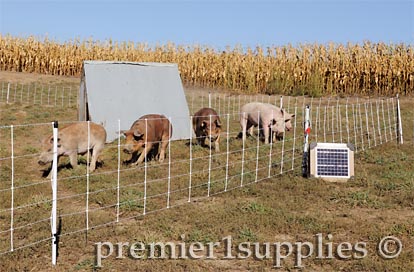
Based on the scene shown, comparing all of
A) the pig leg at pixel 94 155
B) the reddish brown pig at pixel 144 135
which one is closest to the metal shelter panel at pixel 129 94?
the reddish brown pig at pixel 144 135

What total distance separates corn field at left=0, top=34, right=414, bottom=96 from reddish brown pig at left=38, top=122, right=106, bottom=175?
17201 millimetres

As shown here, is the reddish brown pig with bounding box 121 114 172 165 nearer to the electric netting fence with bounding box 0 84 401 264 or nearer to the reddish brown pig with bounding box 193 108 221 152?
the electric netting fence with bounding box 0 84 401 264

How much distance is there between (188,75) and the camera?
29.3m

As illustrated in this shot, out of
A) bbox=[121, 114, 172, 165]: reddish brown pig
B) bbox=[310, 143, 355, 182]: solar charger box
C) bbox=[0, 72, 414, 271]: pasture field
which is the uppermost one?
bbox=[121, 114, 172, 165]: reddish brown pig

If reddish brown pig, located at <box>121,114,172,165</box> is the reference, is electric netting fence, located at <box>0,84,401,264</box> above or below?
below

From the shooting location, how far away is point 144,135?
10.2 m

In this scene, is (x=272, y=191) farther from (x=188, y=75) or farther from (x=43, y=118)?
(x=188, y=75)

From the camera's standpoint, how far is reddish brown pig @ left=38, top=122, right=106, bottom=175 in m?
9.21

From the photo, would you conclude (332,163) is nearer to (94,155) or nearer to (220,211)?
(220,211)

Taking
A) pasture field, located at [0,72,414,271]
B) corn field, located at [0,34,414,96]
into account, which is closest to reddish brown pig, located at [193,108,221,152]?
pasture field, located at [0,72,414,271]

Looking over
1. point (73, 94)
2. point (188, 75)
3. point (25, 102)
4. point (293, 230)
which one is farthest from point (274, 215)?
point (188, 75)

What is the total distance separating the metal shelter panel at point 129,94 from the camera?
44.2 ft

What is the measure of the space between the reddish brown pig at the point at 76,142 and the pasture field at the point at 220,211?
0.32 metres

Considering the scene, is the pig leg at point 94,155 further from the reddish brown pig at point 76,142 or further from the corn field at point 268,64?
the corn field at point 268,64
